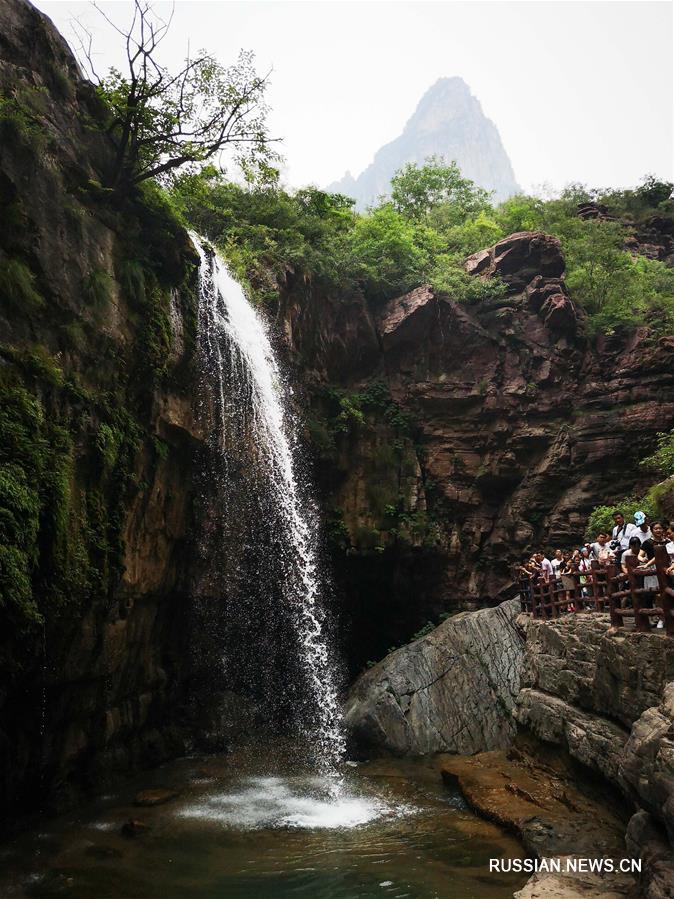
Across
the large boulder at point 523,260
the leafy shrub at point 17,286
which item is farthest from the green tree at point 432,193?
the leafy shrub at point 17,286

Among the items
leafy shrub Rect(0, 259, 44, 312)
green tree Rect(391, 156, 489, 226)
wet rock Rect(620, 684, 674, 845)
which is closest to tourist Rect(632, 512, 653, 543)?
wet rock Rect(620, 684, 674, 845)

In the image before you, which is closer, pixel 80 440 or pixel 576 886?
pixel 576 886

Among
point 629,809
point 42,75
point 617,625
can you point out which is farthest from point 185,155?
point 629,809

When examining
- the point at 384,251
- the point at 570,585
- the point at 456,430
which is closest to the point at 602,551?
the point at 570,585

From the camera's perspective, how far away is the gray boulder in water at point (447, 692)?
15820 millimetres

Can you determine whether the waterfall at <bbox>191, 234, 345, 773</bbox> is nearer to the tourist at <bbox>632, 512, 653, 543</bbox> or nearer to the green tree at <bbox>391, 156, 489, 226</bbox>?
the tourist at <bbox>632, 512, 653, 543</bbox>

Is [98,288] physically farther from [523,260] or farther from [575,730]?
[523,260]

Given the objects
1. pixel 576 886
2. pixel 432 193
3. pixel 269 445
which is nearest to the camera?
pixel 576 886

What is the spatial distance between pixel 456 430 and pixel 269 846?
16.9 meters

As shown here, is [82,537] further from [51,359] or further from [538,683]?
[538,683]

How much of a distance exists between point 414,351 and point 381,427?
143 inches

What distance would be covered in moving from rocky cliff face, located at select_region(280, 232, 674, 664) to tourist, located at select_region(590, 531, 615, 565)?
7.56 m

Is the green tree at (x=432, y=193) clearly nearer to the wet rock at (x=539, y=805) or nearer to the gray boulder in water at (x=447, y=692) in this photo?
the gray boulder in water at (x=447, y=692)

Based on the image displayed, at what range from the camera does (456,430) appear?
23.9 meters
